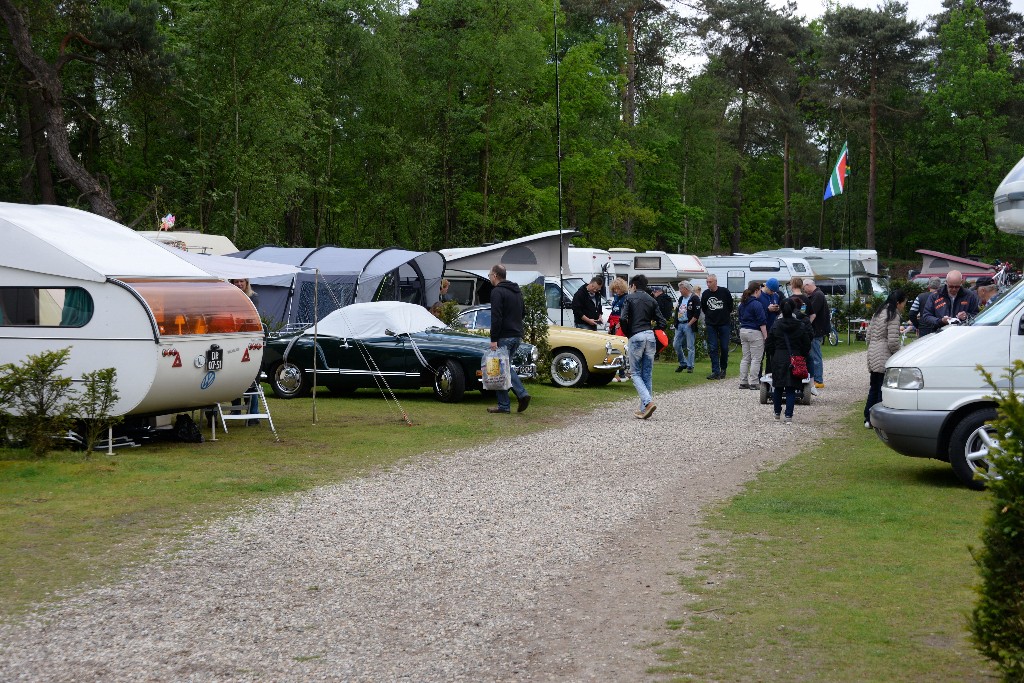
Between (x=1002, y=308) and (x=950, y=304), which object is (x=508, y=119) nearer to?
(x=950, y=304)

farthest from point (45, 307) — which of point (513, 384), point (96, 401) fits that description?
point (513, 384)

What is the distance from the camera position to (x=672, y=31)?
182 feet

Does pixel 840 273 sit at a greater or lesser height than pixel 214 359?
greater

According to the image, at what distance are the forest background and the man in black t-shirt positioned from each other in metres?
4.27

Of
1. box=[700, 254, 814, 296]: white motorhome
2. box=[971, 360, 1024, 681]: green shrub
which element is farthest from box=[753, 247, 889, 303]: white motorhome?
box=[971, 360, 1024, 681]: green shrub

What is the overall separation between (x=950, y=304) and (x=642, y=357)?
375cm

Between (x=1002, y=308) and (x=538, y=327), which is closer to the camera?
(x=1002, y=308)

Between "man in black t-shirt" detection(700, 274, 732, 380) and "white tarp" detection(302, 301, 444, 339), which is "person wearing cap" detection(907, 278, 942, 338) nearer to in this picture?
"man in black t-shirt" detection(700, 274, 732, 380)

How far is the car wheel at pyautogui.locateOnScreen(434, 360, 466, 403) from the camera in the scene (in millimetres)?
16562

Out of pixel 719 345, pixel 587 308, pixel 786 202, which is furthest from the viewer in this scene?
pixel 786 202

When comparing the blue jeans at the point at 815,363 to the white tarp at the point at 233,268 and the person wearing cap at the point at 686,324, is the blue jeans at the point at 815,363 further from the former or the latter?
the white tarp at the point at 233,268

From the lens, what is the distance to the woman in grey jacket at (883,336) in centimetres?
1281

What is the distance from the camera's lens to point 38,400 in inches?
432

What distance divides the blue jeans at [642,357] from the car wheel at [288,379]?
5305 mm
